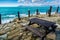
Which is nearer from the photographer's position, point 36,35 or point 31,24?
point 36,35

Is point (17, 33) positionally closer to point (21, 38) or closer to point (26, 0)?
point (21, 38)

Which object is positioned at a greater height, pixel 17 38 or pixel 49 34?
pixel 49 34

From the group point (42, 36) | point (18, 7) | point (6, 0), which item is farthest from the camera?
point (18, 7)

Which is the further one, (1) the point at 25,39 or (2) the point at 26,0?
(2) the point at 26,0

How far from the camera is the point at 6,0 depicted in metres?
55.9

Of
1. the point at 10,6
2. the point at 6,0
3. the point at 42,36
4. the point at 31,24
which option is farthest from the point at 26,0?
the point at 42,36

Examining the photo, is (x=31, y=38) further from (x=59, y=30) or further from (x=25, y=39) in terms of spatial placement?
(x=59, y=30)

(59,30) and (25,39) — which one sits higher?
(59,30)

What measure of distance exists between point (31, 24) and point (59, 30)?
6345 millimetres

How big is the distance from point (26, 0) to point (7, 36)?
39.9 meters

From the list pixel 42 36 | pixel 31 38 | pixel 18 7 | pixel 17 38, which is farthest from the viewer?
pixel 18 7

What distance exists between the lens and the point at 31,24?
9.00 m

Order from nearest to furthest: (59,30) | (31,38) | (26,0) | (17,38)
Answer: (59,30), (31,38), (17,38), (26,0)

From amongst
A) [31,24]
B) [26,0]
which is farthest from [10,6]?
[31,24]
